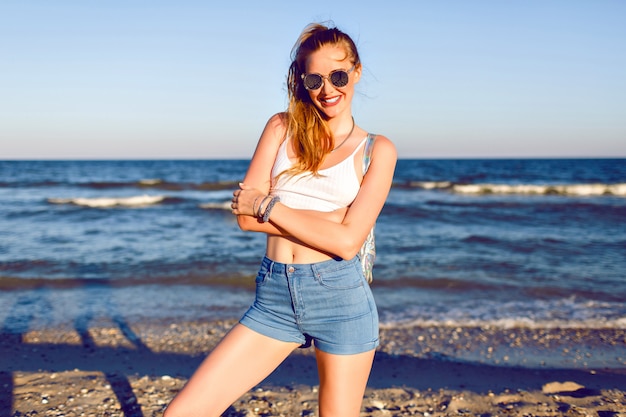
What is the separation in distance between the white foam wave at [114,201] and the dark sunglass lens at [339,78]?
2141cm

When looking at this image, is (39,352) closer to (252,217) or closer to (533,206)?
(252,217)

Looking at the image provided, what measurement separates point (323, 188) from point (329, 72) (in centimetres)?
55

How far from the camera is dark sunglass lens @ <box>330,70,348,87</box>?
2.49m

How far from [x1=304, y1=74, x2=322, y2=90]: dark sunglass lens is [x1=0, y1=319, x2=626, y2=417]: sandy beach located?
2732mm

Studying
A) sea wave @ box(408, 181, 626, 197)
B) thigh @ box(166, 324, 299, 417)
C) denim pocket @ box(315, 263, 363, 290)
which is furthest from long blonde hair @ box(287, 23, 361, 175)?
sea wave @ box(408, 181, 626, 197)

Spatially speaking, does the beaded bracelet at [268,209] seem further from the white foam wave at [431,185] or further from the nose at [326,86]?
the white foam wave at [431,185]

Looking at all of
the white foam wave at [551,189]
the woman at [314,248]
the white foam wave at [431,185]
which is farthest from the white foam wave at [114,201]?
the woman at [314,248]

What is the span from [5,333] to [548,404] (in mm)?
6064

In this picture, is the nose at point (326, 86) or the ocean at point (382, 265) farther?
the ocean at point (382, 265)

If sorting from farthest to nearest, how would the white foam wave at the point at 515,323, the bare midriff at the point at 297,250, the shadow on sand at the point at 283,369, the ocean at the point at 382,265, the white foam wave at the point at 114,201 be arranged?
the white foam wave at the point at 114,201 → the ocean at the point at 382,265 → the white foam wave at the point at 515,323 → the shadow on sand at the point at 283,369 → the bare midriff at the point at 297,250

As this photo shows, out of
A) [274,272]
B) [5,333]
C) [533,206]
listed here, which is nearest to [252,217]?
[274,272]

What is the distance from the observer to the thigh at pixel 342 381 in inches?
91.6

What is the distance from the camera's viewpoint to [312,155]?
2416 millimetres

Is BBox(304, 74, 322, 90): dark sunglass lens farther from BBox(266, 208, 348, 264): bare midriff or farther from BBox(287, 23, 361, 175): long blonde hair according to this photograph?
BBox(266, 208, 348, 264): bare midriff
